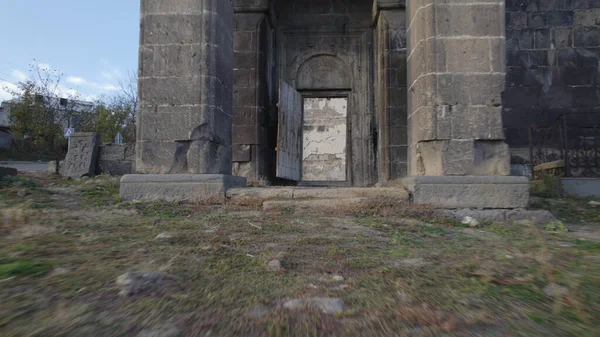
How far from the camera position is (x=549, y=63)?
7910 mm

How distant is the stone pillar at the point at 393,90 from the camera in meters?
7.16

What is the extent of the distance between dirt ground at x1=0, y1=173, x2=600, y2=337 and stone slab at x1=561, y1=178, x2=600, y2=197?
2.87 m

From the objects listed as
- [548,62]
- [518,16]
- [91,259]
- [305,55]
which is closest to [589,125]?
[548,62]

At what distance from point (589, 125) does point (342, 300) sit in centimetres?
842

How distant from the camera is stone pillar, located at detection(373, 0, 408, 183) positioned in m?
7.16

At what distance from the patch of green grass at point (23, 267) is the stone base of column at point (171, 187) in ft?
7.40

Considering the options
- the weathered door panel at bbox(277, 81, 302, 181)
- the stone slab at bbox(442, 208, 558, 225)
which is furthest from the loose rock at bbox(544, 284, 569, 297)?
the weathered door panel at bbox(277, 81, 302, 181)

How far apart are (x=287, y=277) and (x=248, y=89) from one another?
5.97m

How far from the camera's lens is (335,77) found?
8438 mm

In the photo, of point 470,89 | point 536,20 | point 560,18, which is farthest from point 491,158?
point 560,18

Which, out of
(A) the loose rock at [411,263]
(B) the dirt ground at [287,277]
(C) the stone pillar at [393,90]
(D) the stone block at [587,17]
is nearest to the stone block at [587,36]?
(D) the stone block at [587,17]

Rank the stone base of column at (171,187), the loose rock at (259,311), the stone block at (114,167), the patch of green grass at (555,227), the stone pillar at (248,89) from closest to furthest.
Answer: the loose rock at (259,311), the patch of green grass at (555,227), the stone base of column at (171,187), the stone pillar at (248,89), the stone block at (114,167)

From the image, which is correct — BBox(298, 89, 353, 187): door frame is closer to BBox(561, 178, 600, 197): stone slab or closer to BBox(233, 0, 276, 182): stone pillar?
BBox(233, 0, 276, 182): stone pillar

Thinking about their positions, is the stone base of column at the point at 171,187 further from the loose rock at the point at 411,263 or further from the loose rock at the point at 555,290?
the loose rock at the point at 555,290
